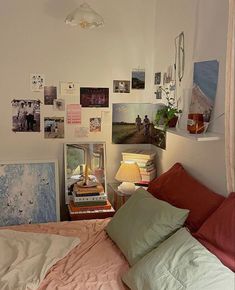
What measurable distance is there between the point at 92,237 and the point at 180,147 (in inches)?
37.4

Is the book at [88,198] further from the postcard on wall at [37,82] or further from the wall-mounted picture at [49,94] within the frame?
the postcard on wall at [37,82]

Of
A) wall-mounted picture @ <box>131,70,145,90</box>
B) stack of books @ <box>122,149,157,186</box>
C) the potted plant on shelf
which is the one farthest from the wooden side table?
wall-mounted picture @ <box>131,70,145,90</box>

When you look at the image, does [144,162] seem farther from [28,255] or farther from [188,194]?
[28,255]

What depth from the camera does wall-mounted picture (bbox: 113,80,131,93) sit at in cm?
318

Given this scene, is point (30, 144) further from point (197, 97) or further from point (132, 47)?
point (197, 97)

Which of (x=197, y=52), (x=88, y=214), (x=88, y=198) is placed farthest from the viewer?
(x=88, y=198)

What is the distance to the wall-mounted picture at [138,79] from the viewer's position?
3217 mm

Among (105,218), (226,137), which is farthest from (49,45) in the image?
(226,137)

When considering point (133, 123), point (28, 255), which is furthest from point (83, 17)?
point (28, 255)

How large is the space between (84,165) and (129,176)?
506 mm

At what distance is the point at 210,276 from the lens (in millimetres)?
1456

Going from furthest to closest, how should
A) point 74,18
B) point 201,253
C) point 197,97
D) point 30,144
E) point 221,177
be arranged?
point 30,144, point 74,18, point 197,97, point 221,177, point 201,253

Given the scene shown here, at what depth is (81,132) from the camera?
3.17m

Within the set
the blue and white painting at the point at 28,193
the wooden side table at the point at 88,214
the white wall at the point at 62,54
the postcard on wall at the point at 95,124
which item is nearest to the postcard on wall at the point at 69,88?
the white wall at the point at 62,54
